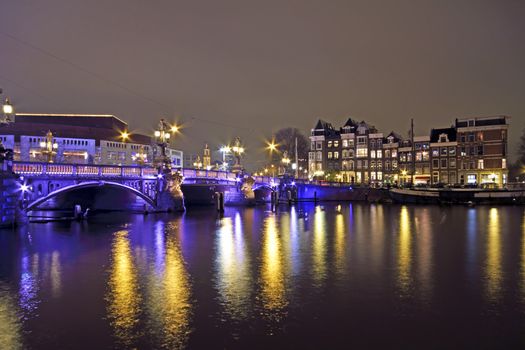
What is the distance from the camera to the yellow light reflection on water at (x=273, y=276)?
16.3 meters

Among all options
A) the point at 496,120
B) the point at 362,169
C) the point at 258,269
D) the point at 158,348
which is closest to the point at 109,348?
the point at 158,348

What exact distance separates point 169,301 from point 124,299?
162cm

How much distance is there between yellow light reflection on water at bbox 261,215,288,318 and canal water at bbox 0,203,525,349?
2.2 inches

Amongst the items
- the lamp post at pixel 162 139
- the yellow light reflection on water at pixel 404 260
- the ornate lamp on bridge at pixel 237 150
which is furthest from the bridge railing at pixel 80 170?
the yellow light reflection on water at pixel 404 260

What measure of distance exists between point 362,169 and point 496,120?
3256cm

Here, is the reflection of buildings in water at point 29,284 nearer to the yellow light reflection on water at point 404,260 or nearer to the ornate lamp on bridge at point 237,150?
the yellow light reflection on water at point 404,260

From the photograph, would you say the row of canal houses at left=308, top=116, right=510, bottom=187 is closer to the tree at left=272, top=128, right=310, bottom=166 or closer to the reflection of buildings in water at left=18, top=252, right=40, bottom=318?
the tree at left=272, top=128, right=310, bottom=166

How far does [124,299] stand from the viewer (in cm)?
1664

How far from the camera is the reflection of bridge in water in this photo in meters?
38.2

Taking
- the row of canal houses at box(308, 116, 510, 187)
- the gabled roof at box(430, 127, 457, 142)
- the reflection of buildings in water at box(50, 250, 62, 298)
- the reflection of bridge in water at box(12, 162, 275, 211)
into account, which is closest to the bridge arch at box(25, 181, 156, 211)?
the reflection of bridge in water at box(12, 162, 275, 211)

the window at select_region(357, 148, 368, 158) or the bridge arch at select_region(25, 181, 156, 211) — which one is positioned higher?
the window at select_region(357, 148, 368, 158)

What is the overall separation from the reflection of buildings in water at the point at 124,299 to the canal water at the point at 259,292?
0.17 feet

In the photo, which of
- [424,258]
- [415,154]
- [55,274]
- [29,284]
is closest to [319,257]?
[424,258]

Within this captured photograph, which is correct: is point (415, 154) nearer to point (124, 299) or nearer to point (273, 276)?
point (273, 276)
